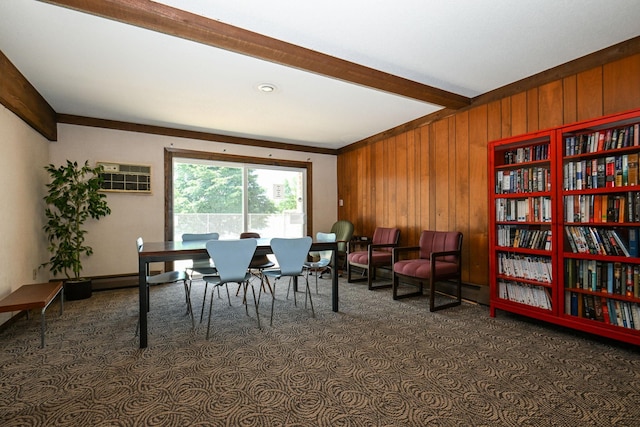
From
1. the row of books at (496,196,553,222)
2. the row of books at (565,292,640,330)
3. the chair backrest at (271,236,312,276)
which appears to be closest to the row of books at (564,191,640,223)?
the row of books at (496,196,553,222)

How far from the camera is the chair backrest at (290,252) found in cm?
310

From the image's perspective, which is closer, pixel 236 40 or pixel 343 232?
pixel 236 40

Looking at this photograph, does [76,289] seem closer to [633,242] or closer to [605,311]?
[605,311]

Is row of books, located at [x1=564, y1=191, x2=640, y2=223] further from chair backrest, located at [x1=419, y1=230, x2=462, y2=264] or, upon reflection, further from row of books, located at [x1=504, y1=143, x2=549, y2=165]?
chair backrest, located at [x1=419, y1=230, x2=462, y2=264]

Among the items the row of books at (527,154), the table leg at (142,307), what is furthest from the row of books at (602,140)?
the table leg at (142,307)

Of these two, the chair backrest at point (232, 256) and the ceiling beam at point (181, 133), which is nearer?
the chair backrest at point (232, 256)

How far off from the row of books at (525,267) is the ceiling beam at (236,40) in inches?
79.0

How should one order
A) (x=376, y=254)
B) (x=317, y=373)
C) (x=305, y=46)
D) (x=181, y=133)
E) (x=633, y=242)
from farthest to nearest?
(x=181, y=133) < (x=376, y=254) < (x=305, y=46) < (x=633, y=242) < (x=317, y=373)

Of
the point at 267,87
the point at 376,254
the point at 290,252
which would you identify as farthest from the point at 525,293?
the point at 267,87

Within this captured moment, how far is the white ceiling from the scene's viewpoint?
225 cm

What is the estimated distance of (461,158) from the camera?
4129 mm

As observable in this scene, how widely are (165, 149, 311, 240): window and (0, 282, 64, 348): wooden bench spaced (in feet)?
6.68

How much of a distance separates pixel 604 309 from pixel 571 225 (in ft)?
2.35

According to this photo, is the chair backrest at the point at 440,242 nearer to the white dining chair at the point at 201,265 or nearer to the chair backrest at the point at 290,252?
the chair backrest at the point at 290,252
